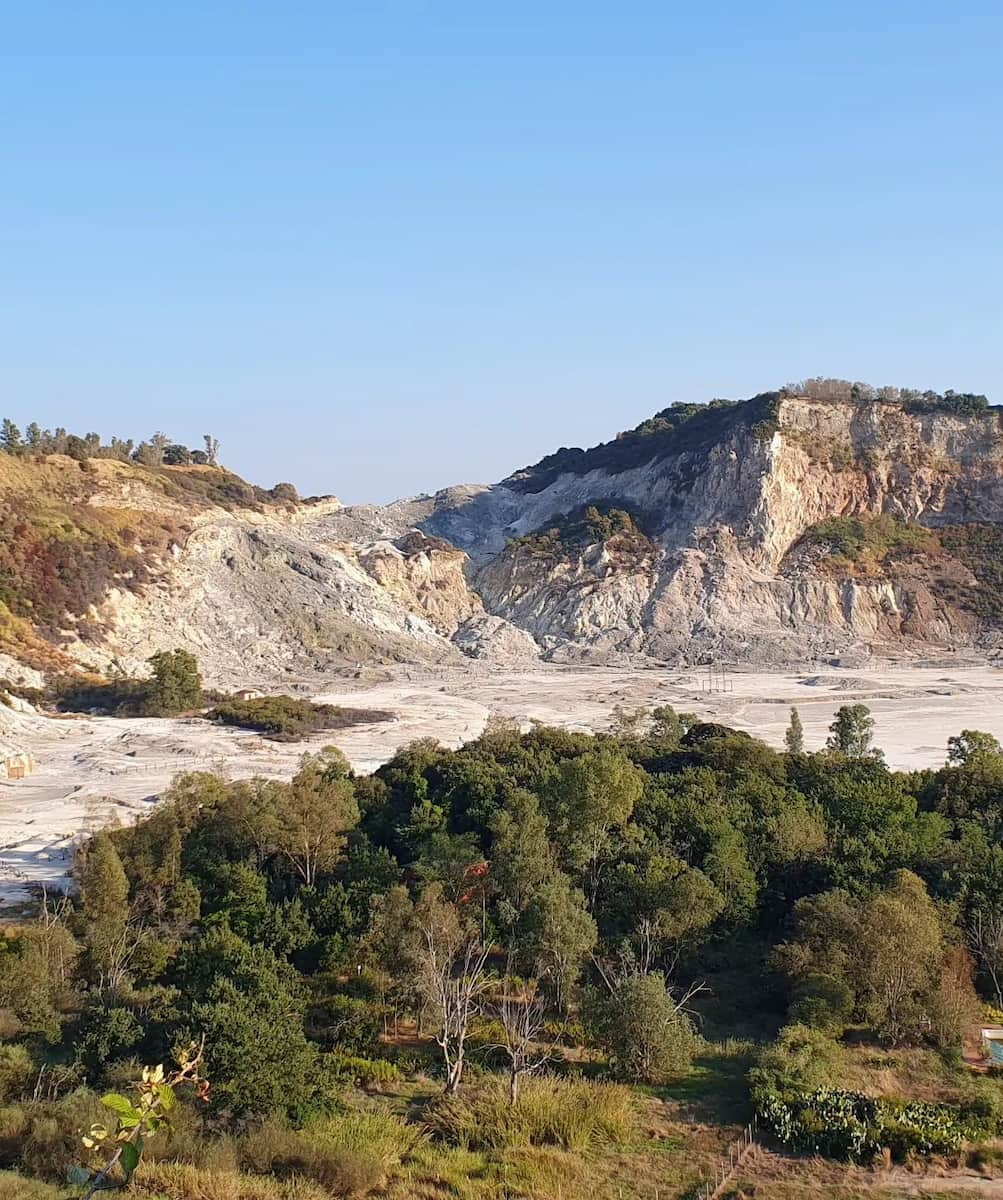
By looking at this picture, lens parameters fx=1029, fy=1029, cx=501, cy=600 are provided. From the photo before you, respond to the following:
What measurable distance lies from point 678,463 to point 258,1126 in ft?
259

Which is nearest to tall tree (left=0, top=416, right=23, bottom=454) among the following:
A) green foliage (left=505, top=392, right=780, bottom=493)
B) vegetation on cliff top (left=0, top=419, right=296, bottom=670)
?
vegetation on cliff top (left=0, top=419, right=296, bottom=670)

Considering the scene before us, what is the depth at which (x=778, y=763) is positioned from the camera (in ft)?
85.6

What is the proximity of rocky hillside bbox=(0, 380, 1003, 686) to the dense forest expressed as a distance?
114ft

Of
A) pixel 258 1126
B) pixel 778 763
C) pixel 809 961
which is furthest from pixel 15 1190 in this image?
pixel 778 763

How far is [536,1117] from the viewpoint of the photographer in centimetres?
1228

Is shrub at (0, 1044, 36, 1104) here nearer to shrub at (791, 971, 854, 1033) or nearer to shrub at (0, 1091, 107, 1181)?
shrub at (0, 1091, 107, 1181)

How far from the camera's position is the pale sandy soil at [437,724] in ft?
90.3

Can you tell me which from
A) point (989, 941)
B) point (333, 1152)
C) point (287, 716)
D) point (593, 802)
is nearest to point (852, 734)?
point (593, 802)

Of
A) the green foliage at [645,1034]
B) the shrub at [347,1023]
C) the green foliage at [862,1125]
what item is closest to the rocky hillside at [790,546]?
the green foliage at [645,1034]

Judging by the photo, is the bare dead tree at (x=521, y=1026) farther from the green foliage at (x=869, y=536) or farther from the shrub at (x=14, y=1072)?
the green foliage at (x=869, y=536)

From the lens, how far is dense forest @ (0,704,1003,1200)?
455 inches

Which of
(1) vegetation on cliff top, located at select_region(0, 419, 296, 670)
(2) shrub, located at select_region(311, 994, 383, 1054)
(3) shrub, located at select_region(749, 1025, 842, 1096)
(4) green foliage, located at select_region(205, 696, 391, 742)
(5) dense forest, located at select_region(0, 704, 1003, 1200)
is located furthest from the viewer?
(1) vegetation on cliff top, located at select_region(0, 419, 296, 670)

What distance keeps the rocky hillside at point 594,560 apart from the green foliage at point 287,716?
34.9 ft

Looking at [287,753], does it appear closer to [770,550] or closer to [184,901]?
[184,901]
